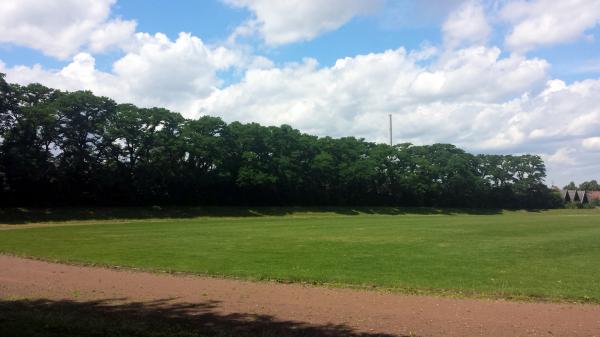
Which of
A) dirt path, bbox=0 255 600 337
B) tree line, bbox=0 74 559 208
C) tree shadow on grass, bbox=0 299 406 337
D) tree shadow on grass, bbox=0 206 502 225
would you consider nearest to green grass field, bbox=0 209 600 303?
dirt path, bbox=0 255 600 337

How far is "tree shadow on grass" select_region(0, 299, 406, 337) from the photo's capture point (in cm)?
827

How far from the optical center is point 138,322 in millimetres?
9258

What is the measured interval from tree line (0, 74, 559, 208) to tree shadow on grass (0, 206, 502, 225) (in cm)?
420

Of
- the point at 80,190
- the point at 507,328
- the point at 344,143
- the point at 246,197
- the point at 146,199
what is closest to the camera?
the point at 507,328

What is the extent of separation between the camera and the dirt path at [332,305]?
32.0ft

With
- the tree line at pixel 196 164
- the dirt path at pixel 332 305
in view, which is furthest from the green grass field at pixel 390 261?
the tree line at pixel 196 164

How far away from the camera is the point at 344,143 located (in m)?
102

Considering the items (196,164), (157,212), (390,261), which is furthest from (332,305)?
(196,164)

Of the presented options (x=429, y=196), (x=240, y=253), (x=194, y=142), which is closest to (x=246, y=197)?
(x=194, y=142)

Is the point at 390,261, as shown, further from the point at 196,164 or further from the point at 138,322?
the point at 196,164

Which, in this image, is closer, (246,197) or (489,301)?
(489,301)

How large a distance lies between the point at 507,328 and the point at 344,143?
9322 centimetres

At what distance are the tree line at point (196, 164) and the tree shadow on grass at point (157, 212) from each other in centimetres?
420

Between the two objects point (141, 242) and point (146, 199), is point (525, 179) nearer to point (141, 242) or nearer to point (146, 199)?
point (146, 199)
